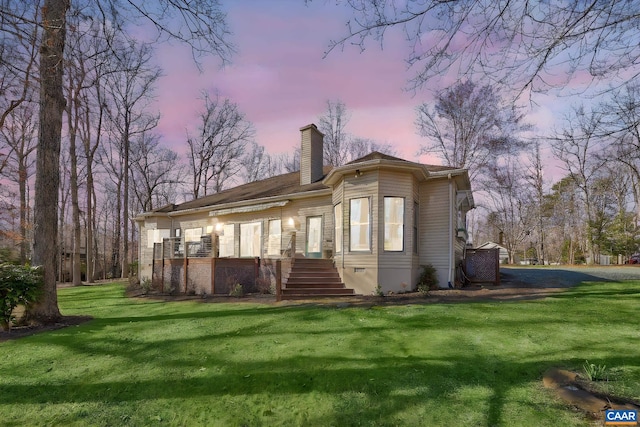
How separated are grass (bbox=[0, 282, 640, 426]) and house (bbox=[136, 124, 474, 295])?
396 cm

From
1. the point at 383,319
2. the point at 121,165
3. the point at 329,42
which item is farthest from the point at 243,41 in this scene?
the point at 121,165

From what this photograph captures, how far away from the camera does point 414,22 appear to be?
11.9 feet

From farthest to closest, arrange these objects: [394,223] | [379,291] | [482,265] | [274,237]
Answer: [274,237], [482,265], [394,223], [379,291]

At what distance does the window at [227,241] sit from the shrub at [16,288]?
979cm

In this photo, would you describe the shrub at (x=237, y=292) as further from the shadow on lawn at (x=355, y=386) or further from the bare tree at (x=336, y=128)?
the bare tree at (x=336, y=128)

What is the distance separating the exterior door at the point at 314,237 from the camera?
588 inches

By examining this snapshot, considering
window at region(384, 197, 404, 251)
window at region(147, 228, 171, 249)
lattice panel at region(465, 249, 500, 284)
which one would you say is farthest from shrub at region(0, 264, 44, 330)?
lattice panel at region(465, 249, 500, 284)

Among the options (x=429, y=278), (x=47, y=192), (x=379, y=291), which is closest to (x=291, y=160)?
(x=429, y=278)

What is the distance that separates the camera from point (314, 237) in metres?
15.1

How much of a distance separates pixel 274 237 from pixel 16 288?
9.69 meters

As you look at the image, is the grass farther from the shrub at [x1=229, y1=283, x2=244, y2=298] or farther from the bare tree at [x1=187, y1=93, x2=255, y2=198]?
the bare tree at [x1=187, y1=93, x2=255, y2=198]

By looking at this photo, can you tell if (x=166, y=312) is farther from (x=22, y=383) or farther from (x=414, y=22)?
(x=414, y=22)

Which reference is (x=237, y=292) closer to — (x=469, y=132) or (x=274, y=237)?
(x=274, y=237)

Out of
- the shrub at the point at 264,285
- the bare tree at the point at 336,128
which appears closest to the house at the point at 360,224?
the shrub at the point at 264,285
